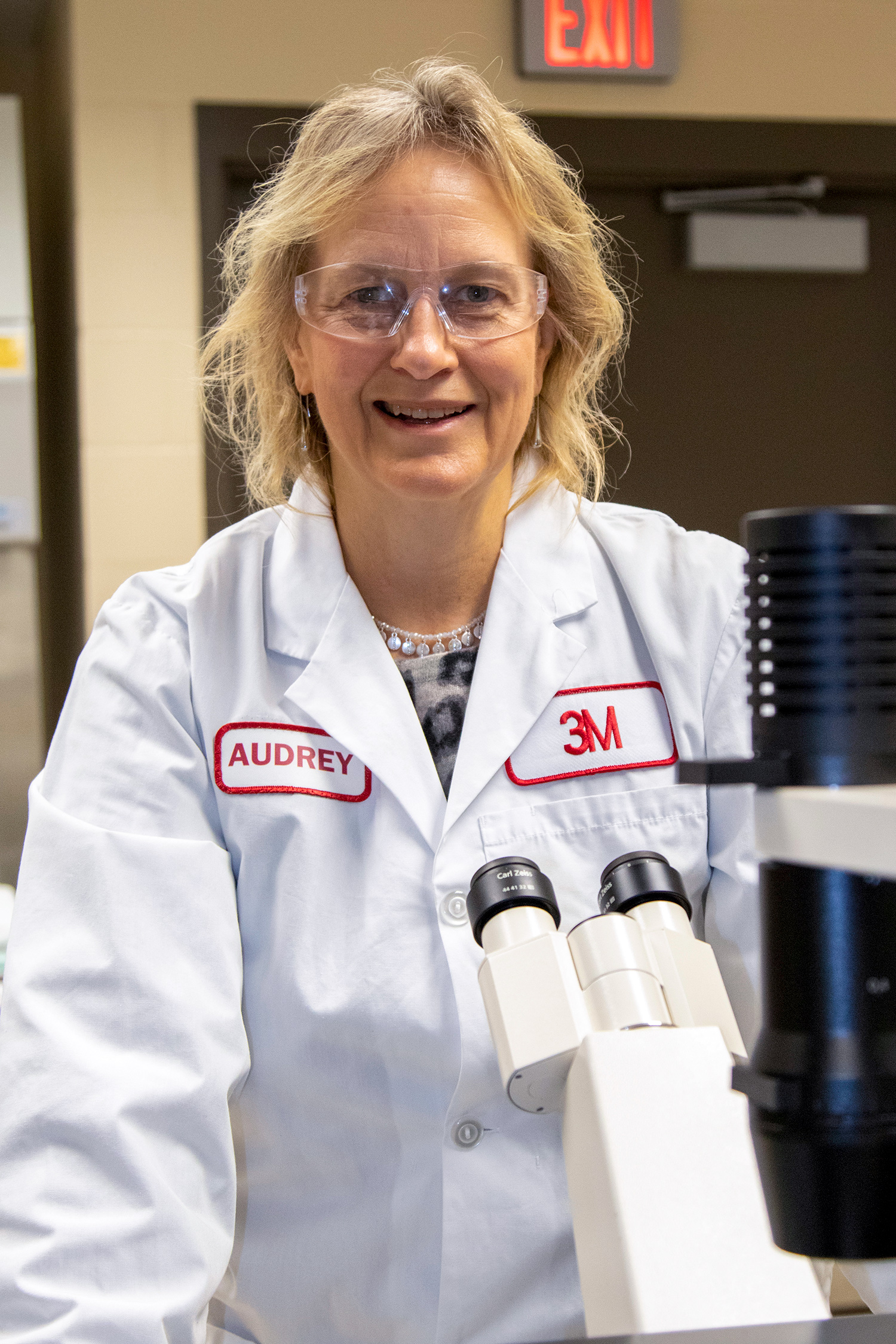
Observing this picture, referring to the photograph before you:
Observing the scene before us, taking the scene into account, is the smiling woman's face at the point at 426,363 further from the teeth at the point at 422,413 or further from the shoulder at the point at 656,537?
the shoulder at the point at 656,537

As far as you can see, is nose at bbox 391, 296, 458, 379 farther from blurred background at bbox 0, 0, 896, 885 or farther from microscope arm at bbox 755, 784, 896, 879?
blurred background at bbox 0, 0, 896, 885

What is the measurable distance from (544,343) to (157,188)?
1.59 metres

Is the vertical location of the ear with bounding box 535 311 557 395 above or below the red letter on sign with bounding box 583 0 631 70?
below

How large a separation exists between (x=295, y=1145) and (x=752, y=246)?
2.47m

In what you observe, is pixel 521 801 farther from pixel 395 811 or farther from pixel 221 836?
pixel 221 836

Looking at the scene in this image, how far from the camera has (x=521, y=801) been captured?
110 centimetres

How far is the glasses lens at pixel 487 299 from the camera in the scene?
110 cm

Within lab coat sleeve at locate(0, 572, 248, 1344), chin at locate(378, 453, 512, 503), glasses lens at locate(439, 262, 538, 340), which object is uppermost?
glasses lens at locate(439, 262, 538, 340)

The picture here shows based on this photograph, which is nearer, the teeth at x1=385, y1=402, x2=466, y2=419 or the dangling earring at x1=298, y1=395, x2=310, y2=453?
the teeth at x1=385, y1=402, x2=466, y2=419

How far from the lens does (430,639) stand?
1235 millimetres

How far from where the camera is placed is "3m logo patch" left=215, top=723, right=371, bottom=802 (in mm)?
1074

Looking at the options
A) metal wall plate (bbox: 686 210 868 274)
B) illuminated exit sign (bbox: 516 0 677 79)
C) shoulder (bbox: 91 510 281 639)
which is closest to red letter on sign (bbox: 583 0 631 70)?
illuminated exit sign (bbox: 516 0 677 79)

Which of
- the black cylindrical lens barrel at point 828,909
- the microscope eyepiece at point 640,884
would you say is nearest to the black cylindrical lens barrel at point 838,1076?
the black cylindrical lens barrel at point 828,909

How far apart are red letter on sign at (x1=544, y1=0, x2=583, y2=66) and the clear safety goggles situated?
1793 millimetres
